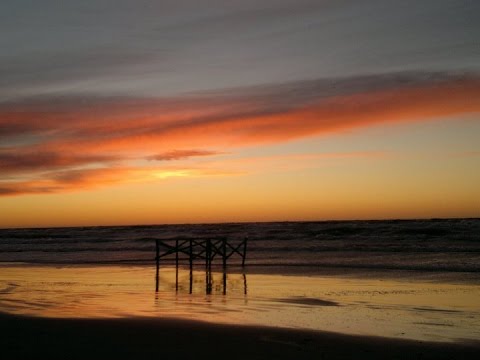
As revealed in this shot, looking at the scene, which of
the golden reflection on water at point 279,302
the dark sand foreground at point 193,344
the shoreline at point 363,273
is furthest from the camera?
the shoreline at point 363,273

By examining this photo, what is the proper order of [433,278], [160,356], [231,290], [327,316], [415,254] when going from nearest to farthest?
[160,356]
[327,316]
[231,290]
[433,278]
[415,254]

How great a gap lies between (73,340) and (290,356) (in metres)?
4.75

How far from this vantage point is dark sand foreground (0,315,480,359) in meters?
11.6

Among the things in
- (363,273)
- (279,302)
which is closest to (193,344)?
(279,302)

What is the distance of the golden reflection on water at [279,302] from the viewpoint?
50.5ft

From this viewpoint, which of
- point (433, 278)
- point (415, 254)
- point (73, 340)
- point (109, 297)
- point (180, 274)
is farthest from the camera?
point (415, 254)

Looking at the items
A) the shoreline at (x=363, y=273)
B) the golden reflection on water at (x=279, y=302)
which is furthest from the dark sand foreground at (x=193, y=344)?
the shoreline at (x=363, y=273)

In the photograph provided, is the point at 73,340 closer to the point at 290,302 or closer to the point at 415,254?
the point at 290,302

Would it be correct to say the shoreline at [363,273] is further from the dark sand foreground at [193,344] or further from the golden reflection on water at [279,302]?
the dark sand foreground at [193,344]

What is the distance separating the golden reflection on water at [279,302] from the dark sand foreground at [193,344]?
1.12 meters

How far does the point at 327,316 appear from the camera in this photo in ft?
54.3

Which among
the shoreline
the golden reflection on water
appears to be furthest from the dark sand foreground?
the shoreline

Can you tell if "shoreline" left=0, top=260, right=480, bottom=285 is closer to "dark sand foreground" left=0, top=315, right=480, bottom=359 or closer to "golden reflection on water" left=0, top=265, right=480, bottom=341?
"golden reflection on water" left=0, top=265, right=480, bottom=341

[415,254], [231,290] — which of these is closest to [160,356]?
[231,290]
